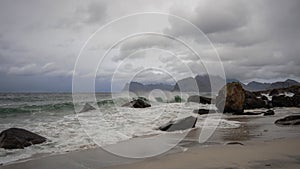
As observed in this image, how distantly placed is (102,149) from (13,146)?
263 cm

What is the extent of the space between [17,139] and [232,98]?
17.2 m

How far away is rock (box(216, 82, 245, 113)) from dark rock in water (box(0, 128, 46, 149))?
15.8 metres

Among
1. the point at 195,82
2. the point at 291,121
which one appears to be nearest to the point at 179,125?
the point at 291,121

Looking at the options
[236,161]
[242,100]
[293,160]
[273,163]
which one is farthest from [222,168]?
[242,100]

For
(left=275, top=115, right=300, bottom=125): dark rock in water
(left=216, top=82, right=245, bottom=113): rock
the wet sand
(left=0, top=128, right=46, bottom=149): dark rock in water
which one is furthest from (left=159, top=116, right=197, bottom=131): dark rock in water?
(left=216, top=82, right=245, bottom=113): rock

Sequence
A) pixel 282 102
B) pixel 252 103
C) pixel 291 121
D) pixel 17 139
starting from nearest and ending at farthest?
pixel 17 139
pixel 291 121
pixel 252 103
pixel 282 102

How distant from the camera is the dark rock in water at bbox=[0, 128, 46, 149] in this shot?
902 centimetres

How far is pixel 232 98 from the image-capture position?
23.1m

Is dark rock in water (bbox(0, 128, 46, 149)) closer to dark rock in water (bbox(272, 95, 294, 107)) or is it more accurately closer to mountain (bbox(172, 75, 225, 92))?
mountain (bbox(172, 75, 225, 92))

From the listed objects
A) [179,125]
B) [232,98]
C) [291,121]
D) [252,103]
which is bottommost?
Result: [179,125]

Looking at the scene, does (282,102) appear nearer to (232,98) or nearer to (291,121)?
(232,98)

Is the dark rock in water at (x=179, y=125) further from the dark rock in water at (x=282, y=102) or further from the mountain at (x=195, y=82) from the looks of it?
the dark rock in water at (x=282, y=102)

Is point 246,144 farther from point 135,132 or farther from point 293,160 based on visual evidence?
point 135,132

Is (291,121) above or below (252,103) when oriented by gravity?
below
